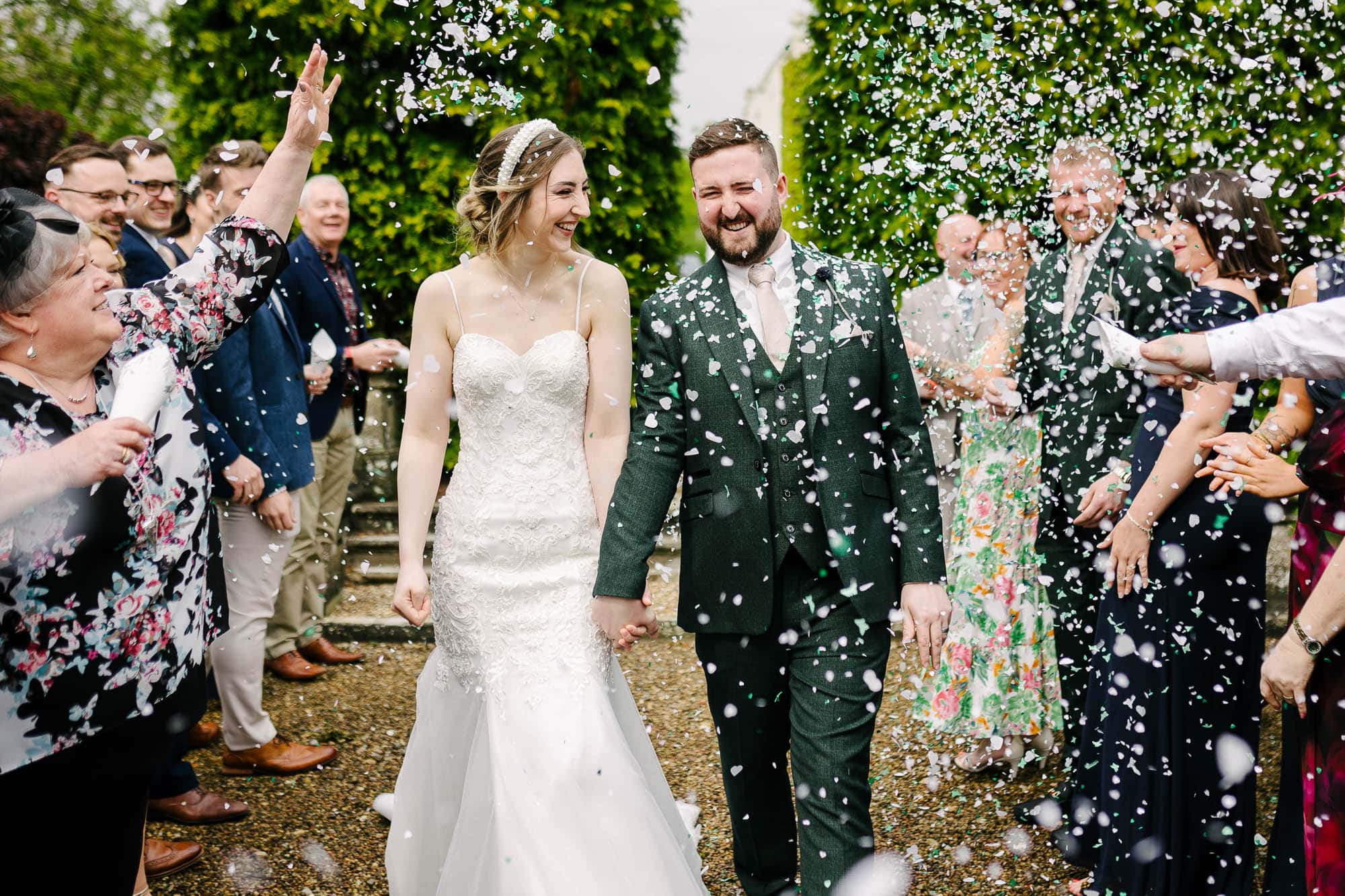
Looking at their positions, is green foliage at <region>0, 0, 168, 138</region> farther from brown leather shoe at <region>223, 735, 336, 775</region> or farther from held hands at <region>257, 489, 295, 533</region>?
brown leather shoe at <region>223, 735, 336, 775</region>

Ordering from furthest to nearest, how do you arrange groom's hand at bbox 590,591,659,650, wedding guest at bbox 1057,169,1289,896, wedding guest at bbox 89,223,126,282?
wedding guest at bbox 89,223,126,282 < wedding guest at bbox 1057,169,1289,896 < groom's hand at bbox 590,591,659,650

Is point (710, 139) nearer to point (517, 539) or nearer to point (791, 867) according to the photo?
point (517, 539)

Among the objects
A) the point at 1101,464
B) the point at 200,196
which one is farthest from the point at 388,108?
the point at 1101,464

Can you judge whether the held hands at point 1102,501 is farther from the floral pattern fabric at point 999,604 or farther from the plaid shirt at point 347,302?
the plaid shirt at point 347,302

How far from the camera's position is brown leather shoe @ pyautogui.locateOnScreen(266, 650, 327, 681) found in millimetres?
5559

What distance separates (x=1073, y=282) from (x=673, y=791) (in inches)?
94.5

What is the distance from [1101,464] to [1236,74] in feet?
10.4

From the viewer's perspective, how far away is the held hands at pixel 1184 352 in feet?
7.10

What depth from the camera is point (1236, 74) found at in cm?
565

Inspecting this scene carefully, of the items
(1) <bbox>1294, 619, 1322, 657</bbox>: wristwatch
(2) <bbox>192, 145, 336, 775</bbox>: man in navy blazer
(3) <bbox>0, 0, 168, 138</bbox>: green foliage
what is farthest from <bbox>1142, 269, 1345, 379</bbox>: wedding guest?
(3) <bbox>0, 0, 168, 138</bbox>: green foliage

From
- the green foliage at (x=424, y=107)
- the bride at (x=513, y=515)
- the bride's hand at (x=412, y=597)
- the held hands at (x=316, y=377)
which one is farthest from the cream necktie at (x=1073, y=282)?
the held hands at (x=316, y=377)

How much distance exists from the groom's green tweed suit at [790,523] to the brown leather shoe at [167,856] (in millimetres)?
1884

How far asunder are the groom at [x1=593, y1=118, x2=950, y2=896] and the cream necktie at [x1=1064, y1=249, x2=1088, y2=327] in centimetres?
119

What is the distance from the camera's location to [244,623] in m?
4.37
